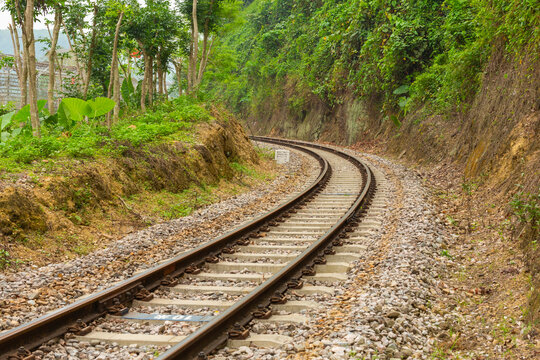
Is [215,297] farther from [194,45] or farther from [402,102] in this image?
[402,102]

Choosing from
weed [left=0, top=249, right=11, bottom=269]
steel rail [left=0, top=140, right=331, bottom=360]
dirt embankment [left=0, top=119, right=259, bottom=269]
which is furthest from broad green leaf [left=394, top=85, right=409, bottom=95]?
weed [left=0, top=249, right=11, bottom=269]

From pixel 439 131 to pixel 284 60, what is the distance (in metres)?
23.5

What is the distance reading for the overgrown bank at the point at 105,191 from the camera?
24.4ft

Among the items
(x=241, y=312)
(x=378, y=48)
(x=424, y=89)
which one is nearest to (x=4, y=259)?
(x=241, y=312)

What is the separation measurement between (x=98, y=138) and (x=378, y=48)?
58.6 feet

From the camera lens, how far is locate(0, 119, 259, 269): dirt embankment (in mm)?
7320

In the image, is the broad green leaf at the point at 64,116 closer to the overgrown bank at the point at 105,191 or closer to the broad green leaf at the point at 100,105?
the broad green leaf at the point at 100,105

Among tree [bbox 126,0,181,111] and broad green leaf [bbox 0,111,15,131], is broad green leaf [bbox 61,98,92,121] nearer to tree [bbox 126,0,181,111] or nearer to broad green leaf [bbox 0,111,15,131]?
broad green leaf [bbox 0,111,15,131]

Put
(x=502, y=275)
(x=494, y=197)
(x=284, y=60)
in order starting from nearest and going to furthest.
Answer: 1. (x=502, y=275)
2. (x=494, y=197)
3. (x=284, y=60)

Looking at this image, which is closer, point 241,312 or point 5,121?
point 241,312

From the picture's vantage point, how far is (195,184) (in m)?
12.9

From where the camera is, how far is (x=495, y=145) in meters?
11.2

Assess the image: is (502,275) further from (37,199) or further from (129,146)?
(129,146)

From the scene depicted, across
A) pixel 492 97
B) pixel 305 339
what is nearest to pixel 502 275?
pixel 305 339
